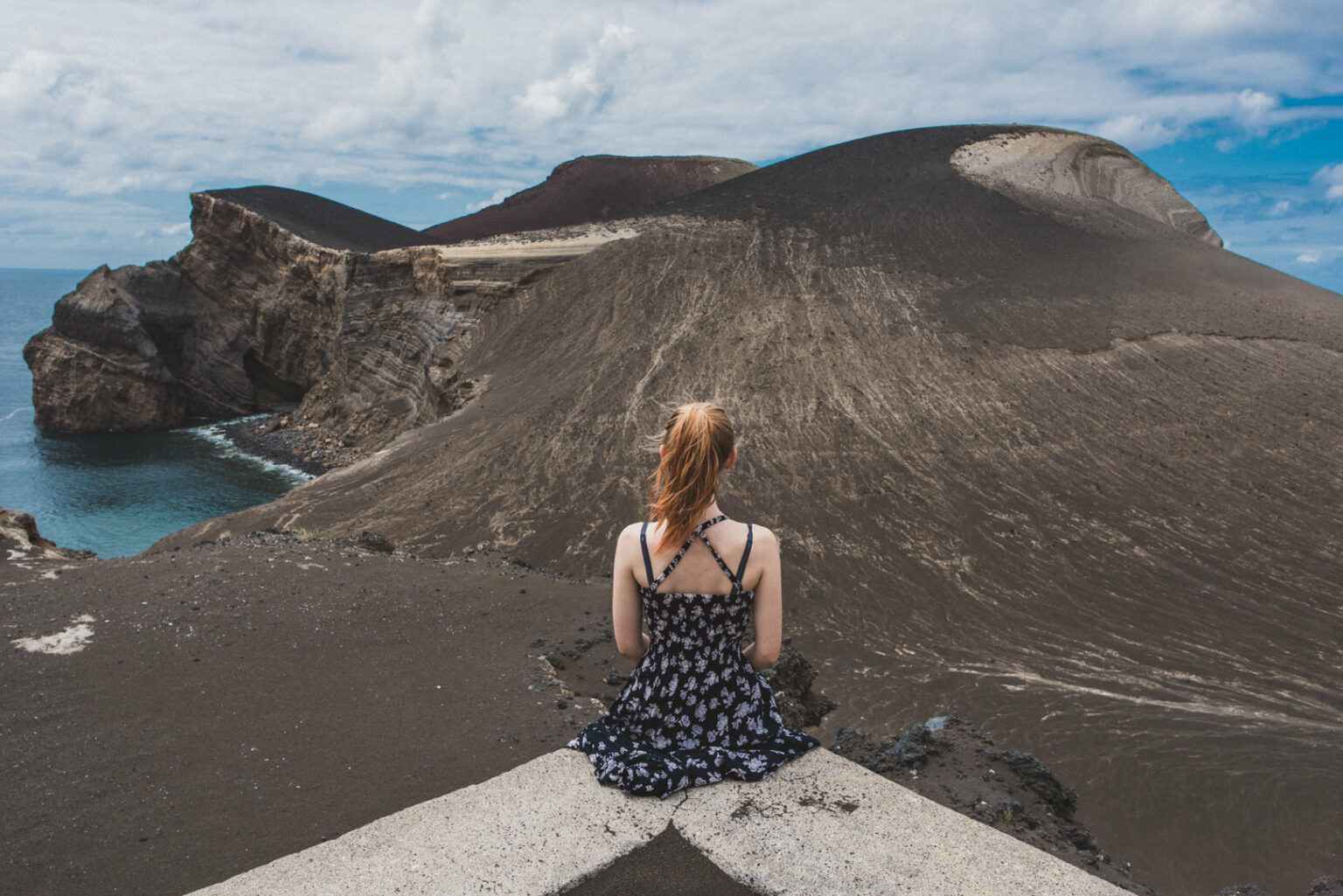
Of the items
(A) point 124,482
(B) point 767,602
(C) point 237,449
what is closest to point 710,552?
(B) point 767,602

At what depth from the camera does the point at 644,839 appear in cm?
339

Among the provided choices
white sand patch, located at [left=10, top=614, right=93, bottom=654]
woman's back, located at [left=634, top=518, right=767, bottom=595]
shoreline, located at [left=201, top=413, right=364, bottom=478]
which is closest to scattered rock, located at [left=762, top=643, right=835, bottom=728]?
woman's back, located at [left=634, top=518, right=767, bottom=595]

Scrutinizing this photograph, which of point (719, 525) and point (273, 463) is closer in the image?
point (719, 525)

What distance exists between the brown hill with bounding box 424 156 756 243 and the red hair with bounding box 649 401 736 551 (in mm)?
63201

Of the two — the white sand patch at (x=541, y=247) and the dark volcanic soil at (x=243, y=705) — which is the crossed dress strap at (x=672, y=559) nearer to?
the dark volcanic soil at (x=243, y=705)

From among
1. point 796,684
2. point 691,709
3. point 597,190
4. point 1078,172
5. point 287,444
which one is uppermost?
point 597,190

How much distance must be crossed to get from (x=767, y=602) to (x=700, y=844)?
0.97m

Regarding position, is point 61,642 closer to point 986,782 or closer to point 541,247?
point 986,782

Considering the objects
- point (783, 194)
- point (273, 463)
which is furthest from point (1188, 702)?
point (273, 463)

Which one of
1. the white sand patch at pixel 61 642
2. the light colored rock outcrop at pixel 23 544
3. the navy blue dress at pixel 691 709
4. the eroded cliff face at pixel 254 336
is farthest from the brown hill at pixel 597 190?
the navy blue dress at pixel 691 709

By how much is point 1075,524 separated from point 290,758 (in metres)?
13.6

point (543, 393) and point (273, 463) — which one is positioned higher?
point (543, 393)

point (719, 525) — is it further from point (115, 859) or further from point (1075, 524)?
point (1075, 524)

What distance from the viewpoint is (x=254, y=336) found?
4241 centimetres
